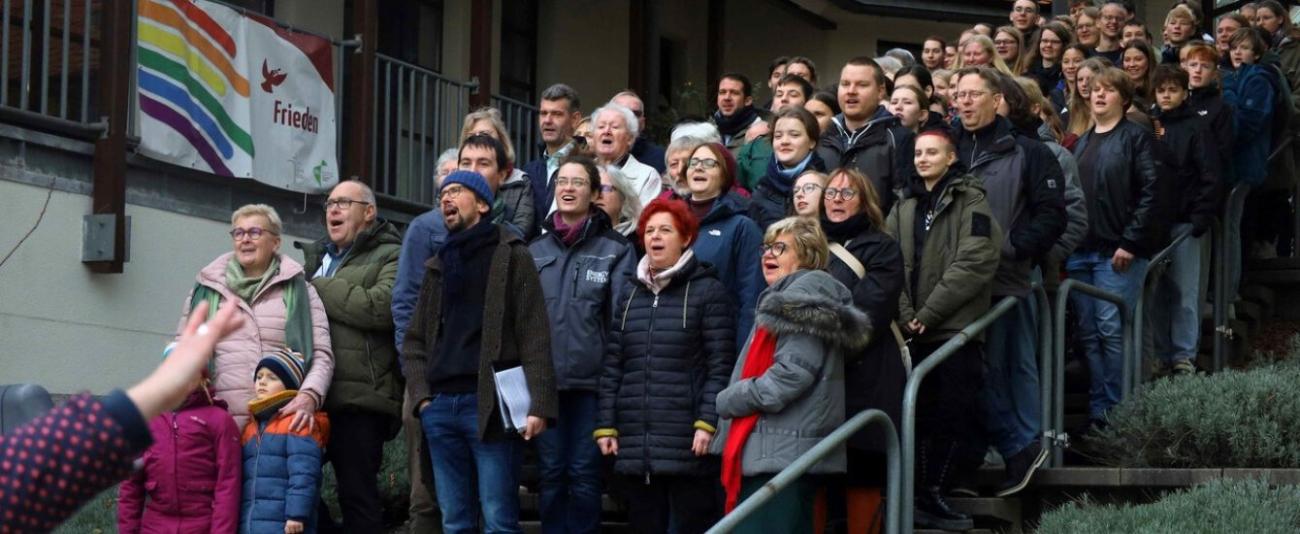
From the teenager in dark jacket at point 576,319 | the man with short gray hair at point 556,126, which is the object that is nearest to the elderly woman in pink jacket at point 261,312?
the teenager in dark jacket at point 576,319

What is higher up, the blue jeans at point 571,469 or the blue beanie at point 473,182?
the blue beanie at point 473,182

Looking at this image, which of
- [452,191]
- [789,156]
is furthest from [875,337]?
[452,191]

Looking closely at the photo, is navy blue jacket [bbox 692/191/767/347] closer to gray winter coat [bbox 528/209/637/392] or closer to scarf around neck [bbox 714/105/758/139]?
gray winter coat [bbox 528/209/637/392]

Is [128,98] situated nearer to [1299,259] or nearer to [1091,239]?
[1091,239]

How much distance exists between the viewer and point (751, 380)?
776cm

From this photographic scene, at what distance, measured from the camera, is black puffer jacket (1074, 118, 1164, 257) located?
1039 cm

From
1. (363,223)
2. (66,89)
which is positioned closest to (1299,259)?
(363,223)

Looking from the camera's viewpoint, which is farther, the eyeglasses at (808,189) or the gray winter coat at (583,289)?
the eyeglasses at (808,189)

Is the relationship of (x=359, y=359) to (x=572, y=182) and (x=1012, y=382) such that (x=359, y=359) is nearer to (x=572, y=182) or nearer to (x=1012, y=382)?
(x=572, y=182)

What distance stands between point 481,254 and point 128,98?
4172mm

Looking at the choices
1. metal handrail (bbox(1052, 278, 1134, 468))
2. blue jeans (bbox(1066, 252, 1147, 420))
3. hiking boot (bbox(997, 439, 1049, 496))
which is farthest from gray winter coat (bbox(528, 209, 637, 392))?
blue jeans (bbox(1066, 252, 1147, 420))

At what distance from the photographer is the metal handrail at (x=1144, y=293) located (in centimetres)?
1012

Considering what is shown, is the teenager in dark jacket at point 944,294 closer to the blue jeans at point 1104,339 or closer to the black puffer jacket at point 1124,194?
the blue jeans at point 1104,339

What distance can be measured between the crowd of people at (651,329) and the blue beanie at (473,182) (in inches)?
0.6
